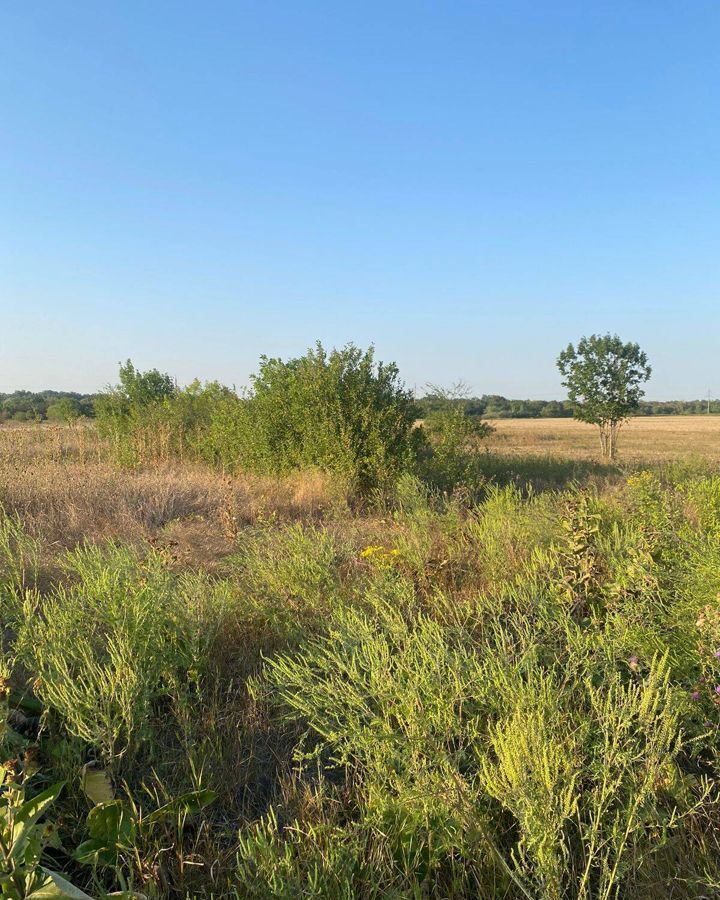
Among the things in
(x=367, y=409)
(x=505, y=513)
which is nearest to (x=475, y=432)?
(x=367, y=409)

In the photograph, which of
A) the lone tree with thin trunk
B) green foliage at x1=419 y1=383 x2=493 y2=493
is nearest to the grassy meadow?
green foliage at x1=419 y1=383 x2=493 y2=493

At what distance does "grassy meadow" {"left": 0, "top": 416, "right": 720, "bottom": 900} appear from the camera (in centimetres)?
168

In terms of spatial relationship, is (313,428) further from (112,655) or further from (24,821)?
(24,821)

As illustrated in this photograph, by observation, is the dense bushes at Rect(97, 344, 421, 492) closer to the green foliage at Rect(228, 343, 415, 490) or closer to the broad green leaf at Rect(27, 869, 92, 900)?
the green foliage at Rect(228, 343, 415, 490)

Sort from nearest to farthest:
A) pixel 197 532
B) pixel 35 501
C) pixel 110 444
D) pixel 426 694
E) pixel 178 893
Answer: pixel 178 893 < pixel 426 694 < pixel 197 532 < pixel 35 501 < pixel 110 444

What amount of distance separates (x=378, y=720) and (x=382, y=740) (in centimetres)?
6

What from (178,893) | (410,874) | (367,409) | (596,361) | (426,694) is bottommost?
(178,893)

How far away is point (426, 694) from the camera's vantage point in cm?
215

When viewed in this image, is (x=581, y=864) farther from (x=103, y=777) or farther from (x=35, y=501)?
(x=35, y=501)

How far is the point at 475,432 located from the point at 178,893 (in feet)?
47.1

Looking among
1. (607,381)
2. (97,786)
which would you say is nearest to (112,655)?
(97,786)

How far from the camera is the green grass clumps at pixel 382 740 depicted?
1.70 meters

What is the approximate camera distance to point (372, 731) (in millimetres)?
2064

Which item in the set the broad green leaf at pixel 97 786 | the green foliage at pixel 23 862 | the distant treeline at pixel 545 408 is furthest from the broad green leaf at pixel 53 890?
the distant treeline at pixel 545 408
